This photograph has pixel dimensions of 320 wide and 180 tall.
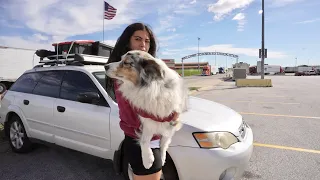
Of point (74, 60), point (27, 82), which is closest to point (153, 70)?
point (74, 60)

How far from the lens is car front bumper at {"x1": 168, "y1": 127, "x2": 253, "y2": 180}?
2.60 meters

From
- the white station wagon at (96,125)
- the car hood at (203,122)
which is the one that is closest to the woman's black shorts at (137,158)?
the white station wagon at (96,125)

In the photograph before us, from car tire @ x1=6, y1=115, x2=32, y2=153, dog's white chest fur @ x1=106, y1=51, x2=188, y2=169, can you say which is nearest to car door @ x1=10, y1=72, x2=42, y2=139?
car tire @ x1=6, y1=115, x2=32, y2=153

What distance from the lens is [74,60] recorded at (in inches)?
157

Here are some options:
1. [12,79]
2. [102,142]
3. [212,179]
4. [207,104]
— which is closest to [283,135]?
[207,104]

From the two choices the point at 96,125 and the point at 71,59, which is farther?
the point at 71,59

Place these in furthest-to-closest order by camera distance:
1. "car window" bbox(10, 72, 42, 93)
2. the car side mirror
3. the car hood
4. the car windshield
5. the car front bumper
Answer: "car window" bbox(10, 72, 42, 93), the car windshield, the car side mirror, the car hood, the car front bumper

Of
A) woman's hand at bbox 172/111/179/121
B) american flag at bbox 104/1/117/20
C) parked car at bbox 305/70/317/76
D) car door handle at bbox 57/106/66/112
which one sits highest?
american flag at bbox 104/1/117/20

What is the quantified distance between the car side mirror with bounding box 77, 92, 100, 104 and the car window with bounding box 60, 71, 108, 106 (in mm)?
185

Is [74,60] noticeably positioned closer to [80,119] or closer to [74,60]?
[74,60]

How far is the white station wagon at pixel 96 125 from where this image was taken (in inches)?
105

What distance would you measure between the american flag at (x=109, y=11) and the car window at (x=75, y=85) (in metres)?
11.5

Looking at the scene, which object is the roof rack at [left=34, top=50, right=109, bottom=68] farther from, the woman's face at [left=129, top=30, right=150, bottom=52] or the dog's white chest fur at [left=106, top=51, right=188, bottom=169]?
the dog's white chest fur at [left=106, top=51, right=188, bottom=169]

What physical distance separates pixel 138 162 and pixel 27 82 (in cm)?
387
